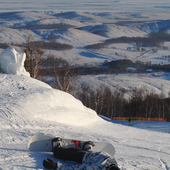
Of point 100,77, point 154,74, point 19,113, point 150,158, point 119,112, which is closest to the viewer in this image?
point 150,158

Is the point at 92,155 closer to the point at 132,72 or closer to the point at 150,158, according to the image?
the point at 150,158

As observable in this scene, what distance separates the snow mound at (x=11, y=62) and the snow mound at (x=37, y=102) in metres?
0.72

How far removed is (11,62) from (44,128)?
20.6 feet

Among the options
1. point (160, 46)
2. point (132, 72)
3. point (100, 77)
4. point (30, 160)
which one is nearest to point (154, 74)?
point (132, 72)

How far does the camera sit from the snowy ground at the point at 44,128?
20.2ft

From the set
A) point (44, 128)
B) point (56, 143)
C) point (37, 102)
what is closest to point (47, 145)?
point (56, 143)

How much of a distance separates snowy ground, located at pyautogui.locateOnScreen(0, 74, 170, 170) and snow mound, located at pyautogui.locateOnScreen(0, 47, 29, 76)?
0.76m

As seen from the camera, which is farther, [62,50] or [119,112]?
[62,50]

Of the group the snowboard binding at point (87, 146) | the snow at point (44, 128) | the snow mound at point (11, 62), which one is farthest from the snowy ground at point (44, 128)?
the snowboard binding at point (87, 146)

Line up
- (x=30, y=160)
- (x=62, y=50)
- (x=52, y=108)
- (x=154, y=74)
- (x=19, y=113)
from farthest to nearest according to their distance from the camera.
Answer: (x=62, y=50) → (x=154, y=74) → (x=52, y=108) → (x=19, y=113) → (x=30, y=160)

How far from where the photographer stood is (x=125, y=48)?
424 ft

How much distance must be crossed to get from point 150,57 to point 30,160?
106 meters

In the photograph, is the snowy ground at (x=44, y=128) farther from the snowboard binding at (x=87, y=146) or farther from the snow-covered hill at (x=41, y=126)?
the snowboard binding at (x=87, y=146)

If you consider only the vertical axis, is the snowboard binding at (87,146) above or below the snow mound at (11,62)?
below
